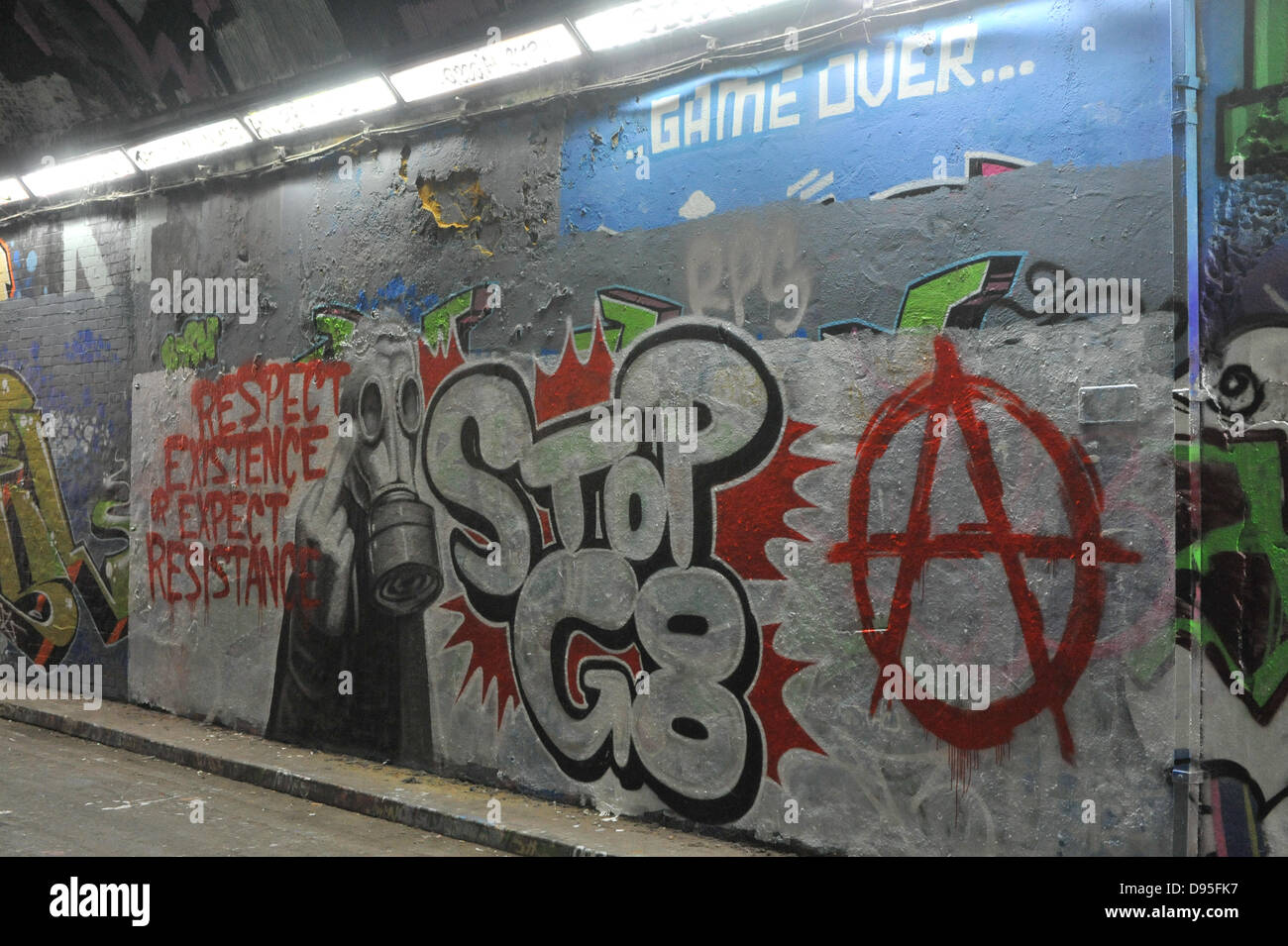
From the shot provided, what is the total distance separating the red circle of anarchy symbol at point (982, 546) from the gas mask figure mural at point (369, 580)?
3087mm

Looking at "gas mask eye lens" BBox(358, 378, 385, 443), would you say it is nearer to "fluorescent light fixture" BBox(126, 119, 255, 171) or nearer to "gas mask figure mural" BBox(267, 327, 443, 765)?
"gas mask figure mural" BBox(267, 327, 443, 765)

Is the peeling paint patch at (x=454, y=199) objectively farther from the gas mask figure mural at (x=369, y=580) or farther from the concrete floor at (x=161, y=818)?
the concrete floor at (x=161, y=818)

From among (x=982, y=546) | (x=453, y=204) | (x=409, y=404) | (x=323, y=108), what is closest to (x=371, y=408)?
(x=409, y=404)

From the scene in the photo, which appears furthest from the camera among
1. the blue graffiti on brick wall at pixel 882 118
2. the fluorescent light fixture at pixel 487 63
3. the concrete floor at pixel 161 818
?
the fluorescent light fixture at pixel 487 63

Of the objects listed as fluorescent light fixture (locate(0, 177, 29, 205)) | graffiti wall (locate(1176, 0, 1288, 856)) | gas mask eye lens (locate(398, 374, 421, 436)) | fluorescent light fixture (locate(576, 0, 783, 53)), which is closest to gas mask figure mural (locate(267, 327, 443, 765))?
gas mask eye lens (locate(398, 374, 421, 436))

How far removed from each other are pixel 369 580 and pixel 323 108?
3.35m

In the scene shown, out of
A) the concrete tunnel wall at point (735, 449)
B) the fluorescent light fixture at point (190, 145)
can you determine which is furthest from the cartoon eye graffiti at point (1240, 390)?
the fluorescent light fixture at point (190, 145)

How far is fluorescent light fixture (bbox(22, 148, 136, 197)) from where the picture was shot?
930cm

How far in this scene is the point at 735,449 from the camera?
5.84 meters

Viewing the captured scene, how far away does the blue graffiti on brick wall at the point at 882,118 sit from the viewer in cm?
482

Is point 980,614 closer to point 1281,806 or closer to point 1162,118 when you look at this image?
point 1281,806

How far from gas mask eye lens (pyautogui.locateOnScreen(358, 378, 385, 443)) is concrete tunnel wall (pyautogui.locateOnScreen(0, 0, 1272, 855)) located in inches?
1.2
